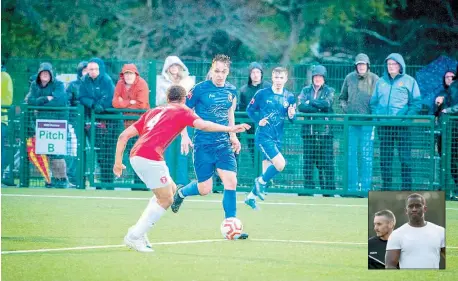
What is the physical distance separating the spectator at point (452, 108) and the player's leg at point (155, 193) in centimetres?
796

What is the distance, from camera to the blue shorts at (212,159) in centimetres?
1352

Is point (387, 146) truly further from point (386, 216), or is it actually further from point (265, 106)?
point (386, 216)

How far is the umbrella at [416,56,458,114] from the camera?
20.8 meters

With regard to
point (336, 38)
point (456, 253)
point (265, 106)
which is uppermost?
point (336, 38)

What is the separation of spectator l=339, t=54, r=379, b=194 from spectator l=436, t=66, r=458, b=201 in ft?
3.46

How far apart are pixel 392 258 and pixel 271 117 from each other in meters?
7.28

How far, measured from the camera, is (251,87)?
19344 millimetres

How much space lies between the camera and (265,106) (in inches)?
671

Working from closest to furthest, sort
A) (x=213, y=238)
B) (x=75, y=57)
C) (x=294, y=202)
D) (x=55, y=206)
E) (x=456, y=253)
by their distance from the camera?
(x=456, y=253) < (x=213, y=238) < (x=55, y=206) < (x=294, y=202) < (x=75, y=57)

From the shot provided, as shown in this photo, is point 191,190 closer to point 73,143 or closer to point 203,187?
point 203,187

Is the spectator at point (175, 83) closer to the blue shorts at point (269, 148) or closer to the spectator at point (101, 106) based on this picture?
the spectator at point (101, 106)

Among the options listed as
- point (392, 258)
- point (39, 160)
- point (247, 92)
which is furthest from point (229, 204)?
point (39, 160)

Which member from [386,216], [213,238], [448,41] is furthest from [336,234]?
[448,41]

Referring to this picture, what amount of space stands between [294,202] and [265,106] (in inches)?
74.5
